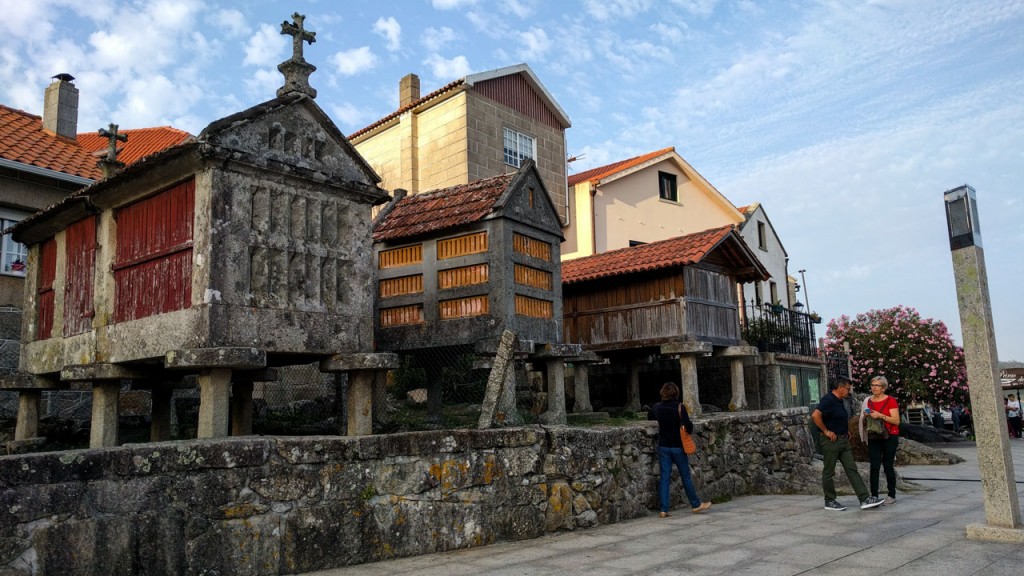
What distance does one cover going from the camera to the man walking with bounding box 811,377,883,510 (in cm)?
912

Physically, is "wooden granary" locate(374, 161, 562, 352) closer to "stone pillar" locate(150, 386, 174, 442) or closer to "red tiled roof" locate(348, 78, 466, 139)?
"stone pillar" locate(150, 386, 174, 442)

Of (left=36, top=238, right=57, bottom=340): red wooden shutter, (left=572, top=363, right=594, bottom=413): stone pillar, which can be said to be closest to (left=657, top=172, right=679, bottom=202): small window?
(left=572, top=363, right=594, bottom=413): stone pillar

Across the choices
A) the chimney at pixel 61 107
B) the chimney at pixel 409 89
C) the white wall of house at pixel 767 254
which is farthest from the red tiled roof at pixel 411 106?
the white wall of house at pixel 767 254

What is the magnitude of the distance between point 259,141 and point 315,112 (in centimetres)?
72

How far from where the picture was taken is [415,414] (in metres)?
11.7

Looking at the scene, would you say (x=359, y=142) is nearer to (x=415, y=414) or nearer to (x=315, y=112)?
(x=415, y=414)

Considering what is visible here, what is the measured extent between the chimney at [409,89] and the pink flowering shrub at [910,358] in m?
16.9

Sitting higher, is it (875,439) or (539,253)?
(539,253)

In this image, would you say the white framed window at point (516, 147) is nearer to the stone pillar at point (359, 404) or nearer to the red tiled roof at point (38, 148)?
the red tiled roof at point (38, 148)

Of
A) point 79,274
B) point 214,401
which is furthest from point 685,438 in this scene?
point 79,274

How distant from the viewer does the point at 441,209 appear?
9398mm

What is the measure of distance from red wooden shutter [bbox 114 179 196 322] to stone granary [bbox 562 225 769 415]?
8650 mm

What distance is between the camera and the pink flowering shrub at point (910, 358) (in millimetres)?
27344

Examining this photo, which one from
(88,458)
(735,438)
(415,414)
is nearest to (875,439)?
(735,438)
